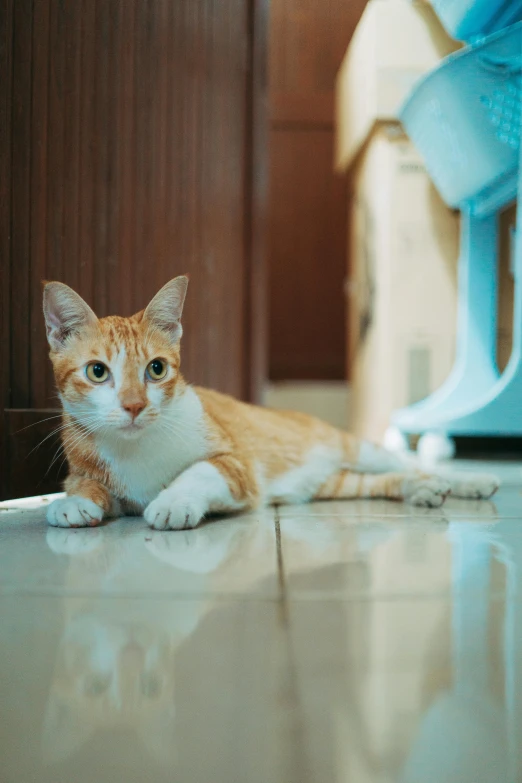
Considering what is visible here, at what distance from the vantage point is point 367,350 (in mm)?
2666

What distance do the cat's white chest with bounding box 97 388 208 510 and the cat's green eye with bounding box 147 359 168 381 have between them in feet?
0.23

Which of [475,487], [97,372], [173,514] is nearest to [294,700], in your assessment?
[173,514]

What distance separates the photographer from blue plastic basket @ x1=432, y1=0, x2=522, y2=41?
192 centimetres

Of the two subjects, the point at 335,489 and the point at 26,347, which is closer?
the point at 26,347

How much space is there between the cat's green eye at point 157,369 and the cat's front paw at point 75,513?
23 centimetres

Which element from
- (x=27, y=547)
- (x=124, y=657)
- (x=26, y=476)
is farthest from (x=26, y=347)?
(x=124, y=657)

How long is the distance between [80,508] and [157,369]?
25 centimetres

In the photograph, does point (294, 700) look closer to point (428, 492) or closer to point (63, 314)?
point (63, 314)

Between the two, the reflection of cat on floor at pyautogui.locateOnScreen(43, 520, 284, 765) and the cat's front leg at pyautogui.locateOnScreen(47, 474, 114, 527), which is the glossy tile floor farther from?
the cat's front leg at pyautogui.locateOnScreen(47, 474, 114, 527)

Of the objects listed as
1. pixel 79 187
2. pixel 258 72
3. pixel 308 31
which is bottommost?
pixel 79 187

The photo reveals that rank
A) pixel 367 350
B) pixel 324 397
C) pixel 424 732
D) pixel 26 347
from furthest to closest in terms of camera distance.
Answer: pixel 324 397, pixel 367 350, pixel 26 347, pixel 424 732

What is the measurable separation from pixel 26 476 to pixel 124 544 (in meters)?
0.47

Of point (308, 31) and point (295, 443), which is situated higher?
point (308, 31)

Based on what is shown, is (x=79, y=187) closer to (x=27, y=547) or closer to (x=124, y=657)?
(x=27, y=547)
